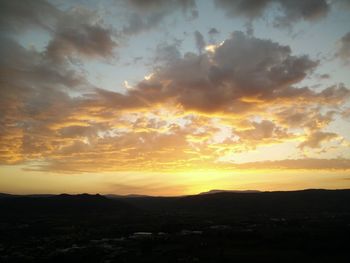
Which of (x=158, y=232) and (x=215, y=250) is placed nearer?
(x=215, y=250)

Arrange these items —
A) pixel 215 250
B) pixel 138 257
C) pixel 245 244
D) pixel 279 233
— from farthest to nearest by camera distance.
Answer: pixel 279 233, pixel 245 244, pixel 215 250, pixel 138 257

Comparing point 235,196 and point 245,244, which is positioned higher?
point 235,196

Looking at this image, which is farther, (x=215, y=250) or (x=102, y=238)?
(x=102, y=238)

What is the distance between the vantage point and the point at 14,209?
121000mm

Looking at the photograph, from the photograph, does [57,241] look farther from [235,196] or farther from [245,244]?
[235,196]

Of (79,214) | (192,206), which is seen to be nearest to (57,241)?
(79,214)

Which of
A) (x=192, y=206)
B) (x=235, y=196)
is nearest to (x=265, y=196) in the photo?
(x=235, y=196)

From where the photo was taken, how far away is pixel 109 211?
129 metres

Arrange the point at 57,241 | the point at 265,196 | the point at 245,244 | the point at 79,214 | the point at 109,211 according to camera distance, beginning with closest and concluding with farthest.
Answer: the point at 245,244
the point at 57,241
the point at 79,214
the point at 109,211
the point at 265,196

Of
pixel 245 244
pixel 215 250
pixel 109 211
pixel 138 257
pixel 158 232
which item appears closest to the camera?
pixel 138 257

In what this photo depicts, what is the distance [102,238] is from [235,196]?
104m

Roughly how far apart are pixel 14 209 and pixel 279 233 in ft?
317

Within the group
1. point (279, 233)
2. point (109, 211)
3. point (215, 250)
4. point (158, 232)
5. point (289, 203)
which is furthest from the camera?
point (289, 203)

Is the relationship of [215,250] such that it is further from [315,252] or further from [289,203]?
[289,203]
